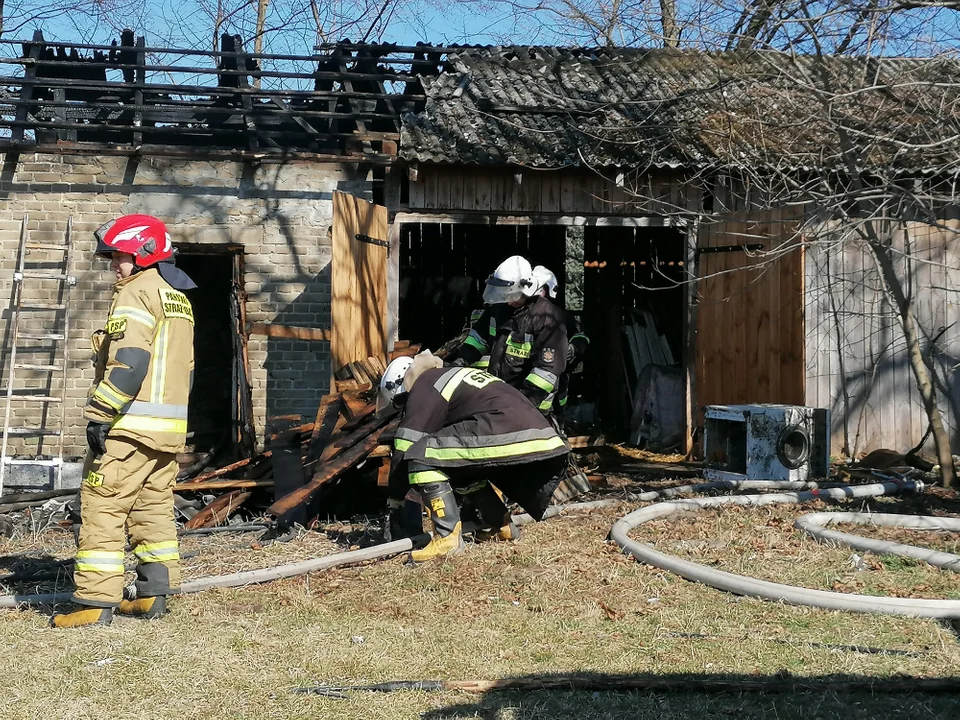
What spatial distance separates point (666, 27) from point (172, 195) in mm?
6274

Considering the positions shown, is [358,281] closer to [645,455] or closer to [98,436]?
[645,455]

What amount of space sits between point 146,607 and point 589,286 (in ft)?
37.2

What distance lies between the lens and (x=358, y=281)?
1000cm

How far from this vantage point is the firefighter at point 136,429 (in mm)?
5188

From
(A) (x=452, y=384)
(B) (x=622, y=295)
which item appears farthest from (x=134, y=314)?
(B) (x=622, y=295)

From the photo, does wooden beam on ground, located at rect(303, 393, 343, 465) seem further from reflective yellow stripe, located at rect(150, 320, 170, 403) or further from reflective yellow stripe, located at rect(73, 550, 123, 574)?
reflective yellow stripe, located at rect(73, 550, 123, 574)

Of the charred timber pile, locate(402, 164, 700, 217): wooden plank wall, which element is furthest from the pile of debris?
locate(402, 164, 700, 217): wooden plank wall

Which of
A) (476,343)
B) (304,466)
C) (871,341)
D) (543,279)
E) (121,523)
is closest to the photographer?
(121,523)

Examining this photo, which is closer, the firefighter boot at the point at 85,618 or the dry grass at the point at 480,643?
the dry grass at the point at 480,643

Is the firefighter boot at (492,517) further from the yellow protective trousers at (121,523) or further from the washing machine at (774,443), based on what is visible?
the washing machine at (774,443)

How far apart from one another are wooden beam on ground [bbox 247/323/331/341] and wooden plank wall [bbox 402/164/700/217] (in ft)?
5.16

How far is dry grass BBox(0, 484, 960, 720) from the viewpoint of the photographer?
13.3ft

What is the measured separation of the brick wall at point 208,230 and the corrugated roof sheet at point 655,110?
1340 mm

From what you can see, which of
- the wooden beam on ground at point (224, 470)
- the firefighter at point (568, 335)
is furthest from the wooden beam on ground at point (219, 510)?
the firefighter at point (568, 335)
